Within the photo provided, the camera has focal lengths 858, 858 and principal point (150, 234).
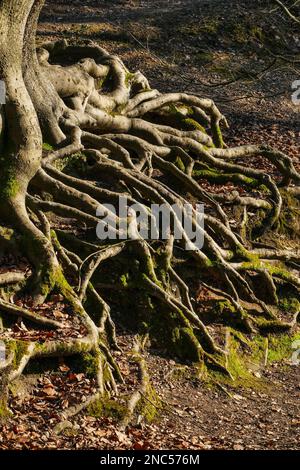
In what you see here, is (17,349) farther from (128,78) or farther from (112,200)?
(128,78)

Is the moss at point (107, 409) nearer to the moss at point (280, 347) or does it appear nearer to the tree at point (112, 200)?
the tree at point (112, 200)

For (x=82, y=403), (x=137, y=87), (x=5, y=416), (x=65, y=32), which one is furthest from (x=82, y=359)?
(x=65, y=32)

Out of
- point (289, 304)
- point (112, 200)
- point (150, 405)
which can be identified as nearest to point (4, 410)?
point (150, 405)

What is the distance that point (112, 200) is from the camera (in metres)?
11.9

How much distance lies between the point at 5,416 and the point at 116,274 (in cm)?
336

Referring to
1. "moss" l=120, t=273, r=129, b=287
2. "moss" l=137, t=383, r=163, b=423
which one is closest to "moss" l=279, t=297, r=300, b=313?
"moss" l=120, t=273, r=129, b=287

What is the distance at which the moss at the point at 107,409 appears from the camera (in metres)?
8.66

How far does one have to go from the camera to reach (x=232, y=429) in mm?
9695

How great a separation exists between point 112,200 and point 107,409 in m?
3.83

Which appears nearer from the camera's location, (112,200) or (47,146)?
(112,200)

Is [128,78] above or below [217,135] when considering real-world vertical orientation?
above

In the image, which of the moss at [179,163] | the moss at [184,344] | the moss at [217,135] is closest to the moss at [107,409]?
the moss at [184,344]

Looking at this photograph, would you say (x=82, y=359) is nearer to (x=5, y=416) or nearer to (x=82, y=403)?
(x=82, y=403)

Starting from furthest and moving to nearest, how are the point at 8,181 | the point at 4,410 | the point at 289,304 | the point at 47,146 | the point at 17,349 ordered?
the point at 289,304 < the point at 47,146 < the point at 8,181 < the point at 17,349 < the point at 4,410
